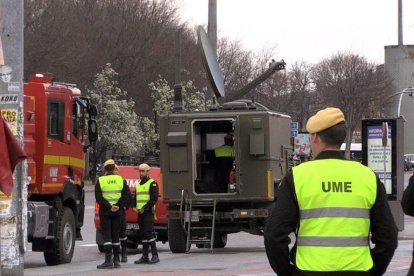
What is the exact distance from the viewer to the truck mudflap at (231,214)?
19.7 meters

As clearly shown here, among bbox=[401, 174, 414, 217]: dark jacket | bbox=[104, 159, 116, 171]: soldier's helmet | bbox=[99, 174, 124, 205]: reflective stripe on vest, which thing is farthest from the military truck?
bbox=[401, 174, 414, 217]: dark jacket

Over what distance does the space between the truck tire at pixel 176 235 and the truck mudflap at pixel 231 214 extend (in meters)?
0.22

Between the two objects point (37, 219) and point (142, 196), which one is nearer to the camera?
point (37, 219)

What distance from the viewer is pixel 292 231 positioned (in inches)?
209

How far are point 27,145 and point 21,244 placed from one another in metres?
3.90

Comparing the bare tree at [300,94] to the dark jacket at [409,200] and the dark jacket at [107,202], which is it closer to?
the dark jacket at [107,202]

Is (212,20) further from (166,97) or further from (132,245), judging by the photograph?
(166,97)

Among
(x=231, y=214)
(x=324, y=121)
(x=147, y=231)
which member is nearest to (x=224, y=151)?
(x=231, y=214)

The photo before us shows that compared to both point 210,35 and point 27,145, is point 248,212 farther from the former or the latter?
point 210,35

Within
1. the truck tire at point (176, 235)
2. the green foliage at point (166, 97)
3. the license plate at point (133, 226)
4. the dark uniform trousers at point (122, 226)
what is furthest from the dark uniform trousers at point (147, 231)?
the green foliage at point (166, 97)

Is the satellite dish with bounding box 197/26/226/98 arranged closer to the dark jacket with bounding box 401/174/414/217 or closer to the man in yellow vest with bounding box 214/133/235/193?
the man in yellow vest with bounding box 214/133/235/193

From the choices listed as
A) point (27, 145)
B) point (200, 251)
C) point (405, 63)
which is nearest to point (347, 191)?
point (27, 145)

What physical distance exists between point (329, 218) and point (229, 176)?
50.3ft

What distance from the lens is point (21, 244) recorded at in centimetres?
1339
